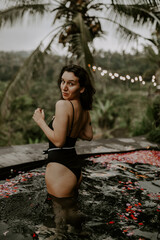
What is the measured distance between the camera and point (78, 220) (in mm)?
2232

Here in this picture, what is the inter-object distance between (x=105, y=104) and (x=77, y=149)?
284 inches

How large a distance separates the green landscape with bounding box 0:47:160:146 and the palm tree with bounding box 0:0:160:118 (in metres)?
0.28

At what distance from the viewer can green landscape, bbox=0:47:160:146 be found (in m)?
6.31

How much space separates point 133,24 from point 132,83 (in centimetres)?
176

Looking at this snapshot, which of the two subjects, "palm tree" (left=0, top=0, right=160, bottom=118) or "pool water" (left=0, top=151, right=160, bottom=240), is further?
"palm tree" (left=0, top=0, right=160, bottom=118)

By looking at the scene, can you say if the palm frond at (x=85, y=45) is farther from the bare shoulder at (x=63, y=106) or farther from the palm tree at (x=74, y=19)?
the bare shoulder at (x=63, y=106)

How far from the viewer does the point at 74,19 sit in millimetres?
5879

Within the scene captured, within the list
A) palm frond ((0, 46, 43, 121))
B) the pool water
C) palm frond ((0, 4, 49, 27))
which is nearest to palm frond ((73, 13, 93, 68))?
palm frond ((0, 46, 43, 121))

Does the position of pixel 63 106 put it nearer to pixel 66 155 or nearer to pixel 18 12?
pixel 66 155

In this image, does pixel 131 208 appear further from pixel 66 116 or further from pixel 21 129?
pixel 21 129

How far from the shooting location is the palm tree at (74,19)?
19.1 ft

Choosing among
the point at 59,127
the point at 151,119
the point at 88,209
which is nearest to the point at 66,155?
the point at 59,127

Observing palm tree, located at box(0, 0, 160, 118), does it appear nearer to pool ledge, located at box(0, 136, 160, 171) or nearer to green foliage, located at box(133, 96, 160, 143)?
pool ledge, located at box(0, 136, 160, 171)

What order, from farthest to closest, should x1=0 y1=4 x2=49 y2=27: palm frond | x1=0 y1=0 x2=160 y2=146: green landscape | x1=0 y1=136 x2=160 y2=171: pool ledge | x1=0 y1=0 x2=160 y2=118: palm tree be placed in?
1. x1=0 y1=4 x2=49 y2=27: palm frond
2. x1=0 y1=0 x2=160 y2=118: palm tree
3. x1=0 y1=0 x2=160 y2=146: green landscape
4. x1=0 y1=136 x2=160 y2=171: pool ledge
